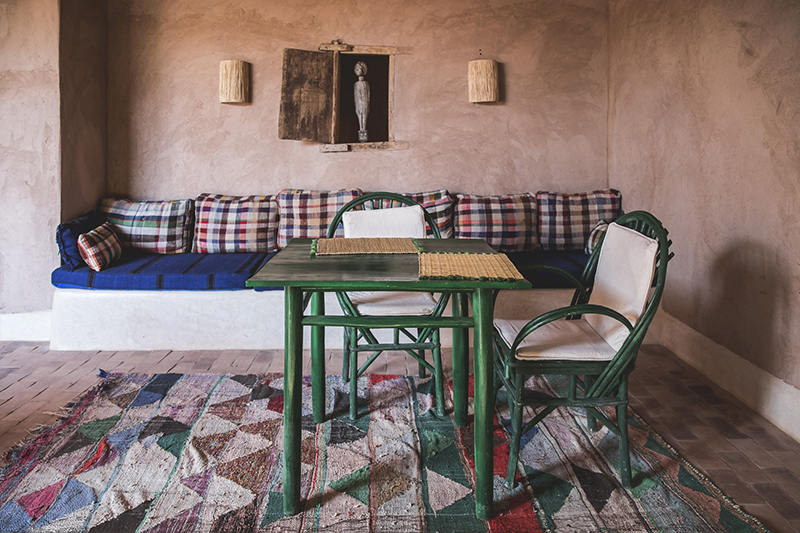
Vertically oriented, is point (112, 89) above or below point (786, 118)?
above

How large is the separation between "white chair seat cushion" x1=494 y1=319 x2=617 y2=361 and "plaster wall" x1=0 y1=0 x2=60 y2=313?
313 centimetres

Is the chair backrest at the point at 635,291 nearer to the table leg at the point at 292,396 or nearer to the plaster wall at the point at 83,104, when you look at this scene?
the table leg at the point at 292,396

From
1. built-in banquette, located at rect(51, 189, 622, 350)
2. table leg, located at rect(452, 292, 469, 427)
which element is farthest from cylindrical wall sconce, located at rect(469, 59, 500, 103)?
table leg, located at rect(452, 292, 469, 427)

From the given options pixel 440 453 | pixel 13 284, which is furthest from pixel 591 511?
pixel 13 284

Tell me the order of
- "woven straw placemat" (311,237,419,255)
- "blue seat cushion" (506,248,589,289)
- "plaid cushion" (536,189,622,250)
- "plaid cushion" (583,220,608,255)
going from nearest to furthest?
"woven straw placemat" (311,237,419,255) → "blue seat cushion" (506,248,589,289) → "plaid cushion" (583,220,608,255) → "plaid cushion" (536,189,622,250)

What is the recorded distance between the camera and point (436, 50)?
13.8 ft

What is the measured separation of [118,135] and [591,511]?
4134 millimetres

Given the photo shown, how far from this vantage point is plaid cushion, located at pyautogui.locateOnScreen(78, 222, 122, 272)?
341 centimetres

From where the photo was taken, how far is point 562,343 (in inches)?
79.2

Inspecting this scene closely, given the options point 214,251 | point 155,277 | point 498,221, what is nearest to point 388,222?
point 498,221

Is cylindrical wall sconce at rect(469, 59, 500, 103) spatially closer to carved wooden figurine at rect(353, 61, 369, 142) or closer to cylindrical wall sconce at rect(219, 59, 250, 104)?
carved wooden figurine at rect(353, 61, 369, 142)

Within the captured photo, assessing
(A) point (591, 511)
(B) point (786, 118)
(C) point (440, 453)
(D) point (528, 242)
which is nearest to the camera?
(A) point (591, 511)

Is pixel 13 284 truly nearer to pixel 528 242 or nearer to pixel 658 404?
pixel 528 242

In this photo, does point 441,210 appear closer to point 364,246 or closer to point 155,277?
point 364,246
